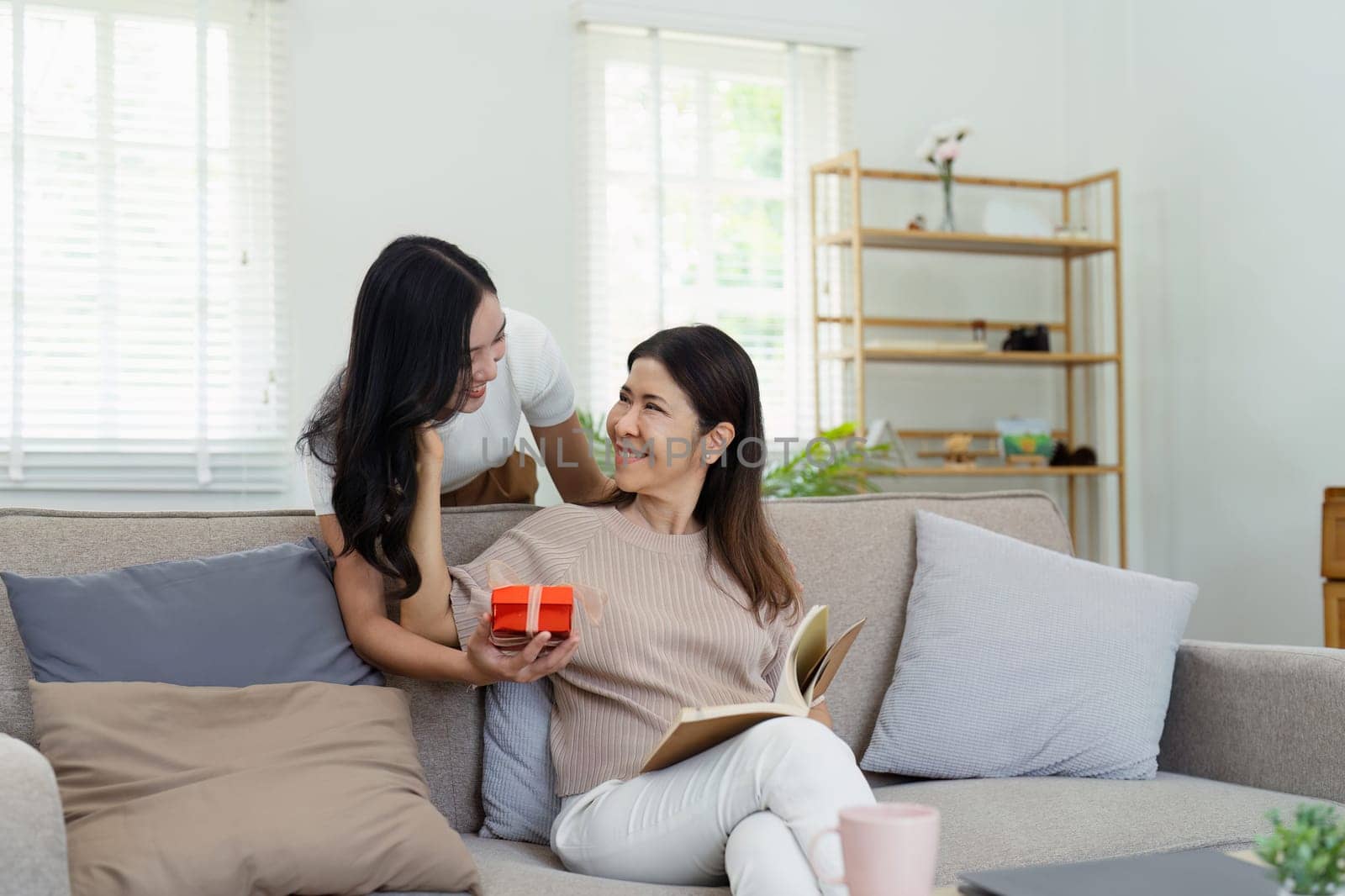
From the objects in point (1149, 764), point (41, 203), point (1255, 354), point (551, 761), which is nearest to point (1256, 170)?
point (1255, 354)

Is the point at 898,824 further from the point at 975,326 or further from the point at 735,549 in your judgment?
the point at 975,326

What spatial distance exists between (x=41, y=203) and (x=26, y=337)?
1.29ft

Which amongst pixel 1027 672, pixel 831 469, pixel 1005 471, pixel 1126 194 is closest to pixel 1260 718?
pixel 1027 672

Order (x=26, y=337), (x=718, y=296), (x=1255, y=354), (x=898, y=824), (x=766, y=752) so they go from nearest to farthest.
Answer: (x=898, y=824), (x=766, y=752), (x=26, y=337), (x=1255, y=354), (x=718, y=296)

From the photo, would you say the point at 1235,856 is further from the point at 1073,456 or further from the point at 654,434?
the point at 1073,456

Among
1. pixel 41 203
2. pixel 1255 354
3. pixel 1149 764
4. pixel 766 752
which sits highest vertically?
pixel 41 203

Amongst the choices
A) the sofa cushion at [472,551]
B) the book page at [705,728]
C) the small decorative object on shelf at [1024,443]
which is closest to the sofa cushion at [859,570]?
the sofa cushion at [472,551]

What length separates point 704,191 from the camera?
4406 mm

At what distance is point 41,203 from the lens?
366 cm

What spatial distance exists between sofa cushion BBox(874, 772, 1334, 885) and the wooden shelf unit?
2293 mm

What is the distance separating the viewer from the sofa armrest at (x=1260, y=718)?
179cm

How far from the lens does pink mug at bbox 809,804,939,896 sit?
0.89m

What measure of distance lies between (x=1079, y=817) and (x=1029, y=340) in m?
3.04

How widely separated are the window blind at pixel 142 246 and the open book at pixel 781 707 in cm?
269
